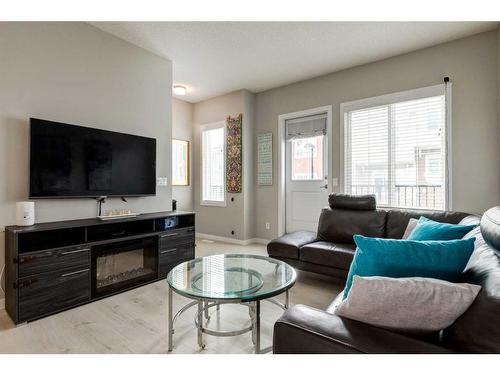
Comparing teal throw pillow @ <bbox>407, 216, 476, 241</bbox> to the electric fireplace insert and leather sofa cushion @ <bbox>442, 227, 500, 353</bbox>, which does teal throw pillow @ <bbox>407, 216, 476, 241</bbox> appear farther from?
the electric fireplace insert

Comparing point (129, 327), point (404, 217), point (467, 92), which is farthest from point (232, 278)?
point (467, 92)

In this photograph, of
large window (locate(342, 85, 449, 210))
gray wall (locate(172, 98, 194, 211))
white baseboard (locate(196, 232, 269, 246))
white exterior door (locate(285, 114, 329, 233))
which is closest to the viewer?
large window (locate(342, 85, 449, 210))

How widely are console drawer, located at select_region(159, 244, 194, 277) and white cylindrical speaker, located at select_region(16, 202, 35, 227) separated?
1210mm

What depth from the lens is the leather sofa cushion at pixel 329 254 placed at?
248cm

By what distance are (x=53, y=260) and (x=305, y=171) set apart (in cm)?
337

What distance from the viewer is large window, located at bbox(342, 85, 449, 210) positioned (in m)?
3.16

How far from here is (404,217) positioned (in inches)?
108

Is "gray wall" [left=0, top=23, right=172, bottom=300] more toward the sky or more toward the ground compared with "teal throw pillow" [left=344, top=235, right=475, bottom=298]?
more toward the sky

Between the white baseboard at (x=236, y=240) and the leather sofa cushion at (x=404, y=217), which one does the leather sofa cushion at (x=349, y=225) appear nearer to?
the leather sofa cushion at (x=404, y=217)

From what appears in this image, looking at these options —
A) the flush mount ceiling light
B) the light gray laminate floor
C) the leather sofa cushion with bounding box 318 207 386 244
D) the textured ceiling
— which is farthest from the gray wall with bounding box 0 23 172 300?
the leather sofa cushion with bounding box 318 207 386 244
